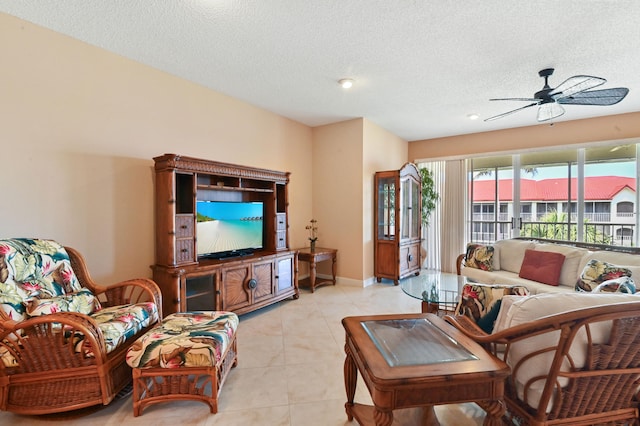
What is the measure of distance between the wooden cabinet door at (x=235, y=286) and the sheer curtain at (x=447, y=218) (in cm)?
407

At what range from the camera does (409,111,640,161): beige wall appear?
4.30 m

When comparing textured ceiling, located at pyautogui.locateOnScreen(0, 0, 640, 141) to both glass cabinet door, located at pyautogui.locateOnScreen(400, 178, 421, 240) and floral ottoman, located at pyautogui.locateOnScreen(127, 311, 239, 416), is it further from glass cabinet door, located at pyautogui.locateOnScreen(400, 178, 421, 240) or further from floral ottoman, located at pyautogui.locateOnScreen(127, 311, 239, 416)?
floral ottoman, located at pyautogui.locateOnScreen(127, 311, 239, 416)

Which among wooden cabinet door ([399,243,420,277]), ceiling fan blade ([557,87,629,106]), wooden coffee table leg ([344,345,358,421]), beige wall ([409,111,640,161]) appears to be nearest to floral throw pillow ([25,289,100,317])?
wooden coffee table leg ([344,345,358,421])

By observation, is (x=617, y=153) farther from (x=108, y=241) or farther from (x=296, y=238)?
(x=108, y=241)

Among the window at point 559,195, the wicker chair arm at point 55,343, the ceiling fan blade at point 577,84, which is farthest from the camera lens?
the window at point 559,195

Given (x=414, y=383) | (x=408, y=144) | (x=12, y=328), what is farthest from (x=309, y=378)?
(x=408, y=144)

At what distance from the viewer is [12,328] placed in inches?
61.8

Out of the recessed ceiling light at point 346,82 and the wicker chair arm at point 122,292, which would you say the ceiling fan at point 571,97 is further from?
the wicker chair arm at point 122,292

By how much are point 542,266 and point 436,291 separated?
1553 millimetres

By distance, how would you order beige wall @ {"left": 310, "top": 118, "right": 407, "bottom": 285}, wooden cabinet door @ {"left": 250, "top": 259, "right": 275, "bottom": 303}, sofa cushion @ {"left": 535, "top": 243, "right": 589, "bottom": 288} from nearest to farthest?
sofa cushion @ {"left": 535, "top": 243, "right": 589, "bottom": 288} → wooden cabinet door @ {"left": 250, "top": 259, "right": 275, "bottom": 303} → beige wall @ {"left": 310, "top": 118, "right": 407, "bottom": 285}

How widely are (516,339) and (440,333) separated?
14.6 inches

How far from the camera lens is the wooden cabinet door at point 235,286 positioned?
120 inches

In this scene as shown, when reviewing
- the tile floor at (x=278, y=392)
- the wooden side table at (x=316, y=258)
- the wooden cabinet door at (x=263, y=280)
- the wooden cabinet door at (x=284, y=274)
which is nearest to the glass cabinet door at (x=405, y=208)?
the wooden side table at (x=316, y=258)

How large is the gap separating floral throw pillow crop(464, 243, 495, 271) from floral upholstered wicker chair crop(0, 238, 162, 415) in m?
3.87
